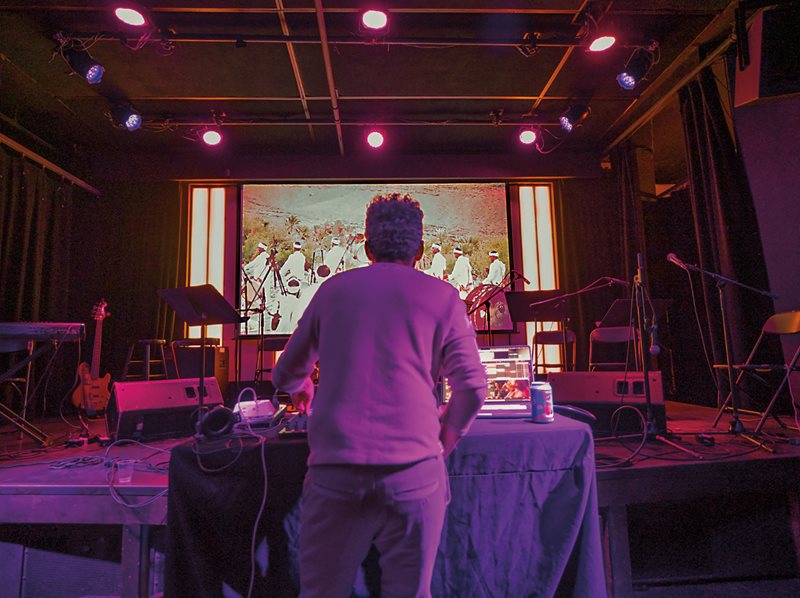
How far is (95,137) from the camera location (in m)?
7.04

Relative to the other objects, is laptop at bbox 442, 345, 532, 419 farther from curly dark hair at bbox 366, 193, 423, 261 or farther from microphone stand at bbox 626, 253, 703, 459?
microphone stand at bbox 626, 253, 703, 459

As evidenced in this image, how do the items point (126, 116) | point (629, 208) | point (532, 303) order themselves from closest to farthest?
point (532, 303), point (126, 116), point (629, 208)

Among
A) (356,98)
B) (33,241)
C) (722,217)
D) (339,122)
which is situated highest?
(356,98)

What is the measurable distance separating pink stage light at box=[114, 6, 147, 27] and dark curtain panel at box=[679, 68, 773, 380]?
5.74 metres

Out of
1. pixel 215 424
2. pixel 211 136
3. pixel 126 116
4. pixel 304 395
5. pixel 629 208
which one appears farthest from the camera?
pixel 629 208

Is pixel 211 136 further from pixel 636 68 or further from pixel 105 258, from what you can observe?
pixel 636 68

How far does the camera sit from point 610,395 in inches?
131

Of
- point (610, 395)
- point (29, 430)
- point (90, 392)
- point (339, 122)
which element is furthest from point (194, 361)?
point (610, 395)

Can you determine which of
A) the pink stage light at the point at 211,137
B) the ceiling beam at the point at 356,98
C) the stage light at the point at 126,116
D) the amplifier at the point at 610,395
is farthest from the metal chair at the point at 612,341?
the stage light at the point at 126,116

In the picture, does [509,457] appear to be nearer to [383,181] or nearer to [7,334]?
[7,334]

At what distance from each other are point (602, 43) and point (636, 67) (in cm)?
65

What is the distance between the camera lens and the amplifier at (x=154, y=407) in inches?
129

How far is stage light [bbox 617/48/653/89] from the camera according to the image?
16.9 ft

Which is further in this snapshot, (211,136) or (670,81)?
(211,136)
